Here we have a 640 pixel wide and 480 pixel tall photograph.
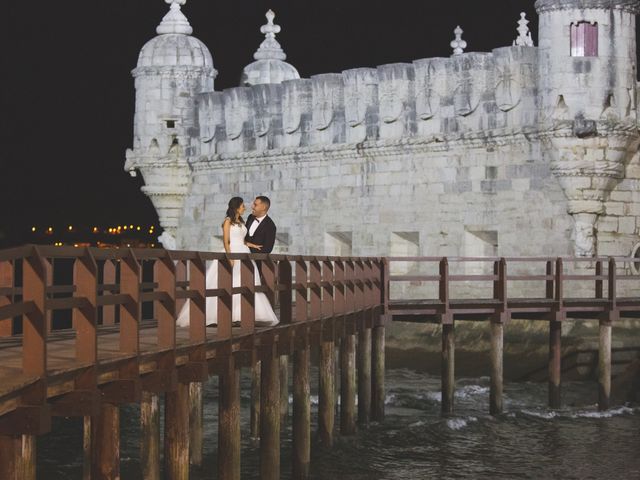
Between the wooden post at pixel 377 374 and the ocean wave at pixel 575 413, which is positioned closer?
the wooden post at pixel 377 374

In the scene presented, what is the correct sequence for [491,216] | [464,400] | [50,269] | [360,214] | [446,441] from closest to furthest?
[50,269], [446,441], [464,400], [491,216], [360,214]

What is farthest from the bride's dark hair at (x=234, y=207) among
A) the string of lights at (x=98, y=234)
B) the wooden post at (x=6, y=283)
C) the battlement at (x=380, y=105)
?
the string of lights at (x=98, y=234)

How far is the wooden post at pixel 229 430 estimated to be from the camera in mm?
16297

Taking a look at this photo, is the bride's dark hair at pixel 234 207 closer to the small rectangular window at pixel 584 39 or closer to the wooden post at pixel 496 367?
the wooden post at pixel 496 367

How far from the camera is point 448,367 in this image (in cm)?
2584

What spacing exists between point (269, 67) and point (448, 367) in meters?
18.9

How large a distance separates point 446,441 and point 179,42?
1711 cm

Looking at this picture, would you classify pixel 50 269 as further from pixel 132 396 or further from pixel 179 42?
pixel 179 42

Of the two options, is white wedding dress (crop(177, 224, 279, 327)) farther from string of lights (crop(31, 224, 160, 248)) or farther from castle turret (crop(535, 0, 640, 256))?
string of lights (crop(31, 224, 160, 248))

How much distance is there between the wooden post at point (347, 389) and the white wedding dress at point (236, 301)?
535cm

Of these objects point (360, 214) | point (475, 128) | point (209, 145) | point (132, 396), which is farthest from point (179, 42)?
point (132, 396)

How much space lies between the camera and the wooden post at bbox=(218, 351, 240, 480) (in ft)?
53.5

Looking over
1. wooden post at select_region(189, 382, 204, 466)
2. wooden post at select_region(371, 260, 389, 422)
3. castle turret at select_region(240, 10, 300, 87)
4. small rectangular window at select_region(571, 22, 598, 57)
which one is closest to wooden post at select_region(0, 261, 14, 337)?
wooden post at select_region(189, 382, 204, 466)

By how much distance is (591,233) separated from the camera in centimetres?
2956
